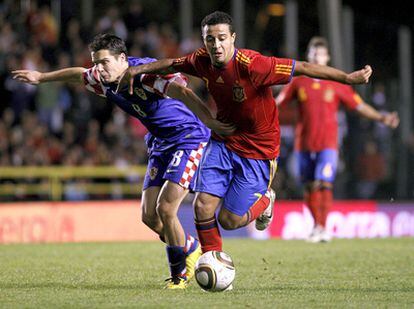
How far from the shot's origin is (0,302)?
749 centimetres

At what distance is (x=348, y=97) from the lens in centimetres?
1440

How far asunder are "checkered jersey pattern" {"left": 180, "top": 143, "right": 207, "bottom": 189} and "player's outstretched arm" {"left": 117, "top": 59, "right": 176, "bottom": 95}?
86 cm

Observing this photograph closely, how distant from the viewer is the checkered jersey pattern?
28.7 feet

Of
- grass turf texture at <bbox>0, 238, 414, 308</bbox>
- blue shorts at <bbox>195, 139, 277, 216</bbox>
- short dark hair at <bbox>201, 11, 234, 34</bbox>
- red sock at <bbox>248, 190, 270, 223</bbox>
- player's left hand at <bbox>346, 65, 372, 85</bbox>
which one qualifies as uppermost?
short dark hair at <bbox>201, 11, 234, 34</bbox>

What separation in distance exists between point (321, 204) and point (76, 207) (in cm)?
419

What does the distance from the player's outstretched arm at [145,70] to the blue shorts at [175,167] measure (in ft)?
2.69

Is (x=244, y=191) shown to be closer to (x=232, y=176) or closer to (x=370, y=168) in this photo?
(x=232, y=176)

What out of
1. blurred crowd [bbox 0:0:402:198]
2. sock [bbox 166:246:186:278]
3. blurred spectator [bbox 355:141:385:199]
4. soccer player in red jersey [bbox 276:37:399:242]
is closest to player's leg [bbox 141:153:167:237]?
sock [bbox 166:246:186:278]

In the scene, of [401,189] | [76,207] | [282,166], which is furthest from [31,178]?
[401,189]

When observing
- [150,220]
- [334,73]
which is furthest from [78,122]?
[334,73]

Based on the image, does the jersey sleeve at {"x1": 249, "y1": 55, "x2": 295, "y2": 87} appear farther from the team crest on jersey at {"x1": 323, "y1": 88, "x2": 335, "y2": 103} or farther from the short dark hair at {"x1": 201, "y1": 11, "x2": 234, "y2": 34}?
the team crest on jersey at {"x1": 323, "y1": 88, "x2": 335, "y2": 103}

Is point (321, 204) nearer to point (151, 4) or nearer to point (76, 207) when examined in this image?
point (76, 207)

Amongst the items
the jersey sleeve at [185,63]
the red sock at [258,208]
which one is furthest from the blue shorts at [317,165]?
the jersey sleeve at [185,63]

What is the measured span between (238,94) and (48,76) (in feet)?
6.42
